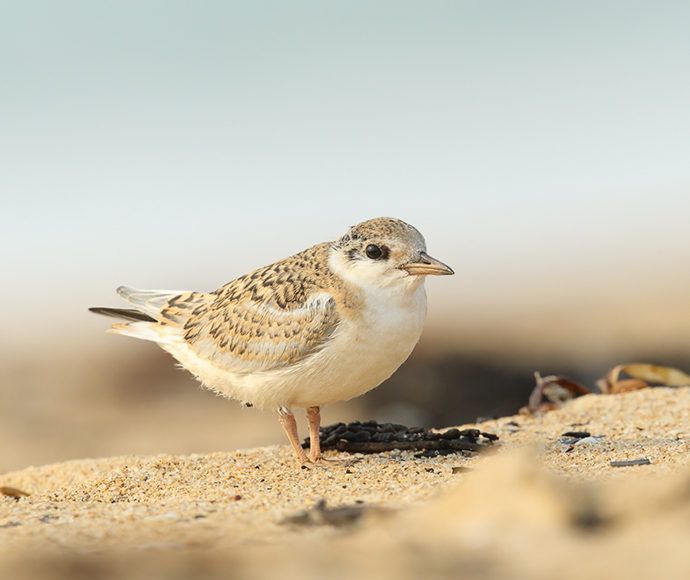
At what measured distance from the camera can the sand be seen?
2357 millimetres

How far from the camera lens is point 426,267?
492 cm

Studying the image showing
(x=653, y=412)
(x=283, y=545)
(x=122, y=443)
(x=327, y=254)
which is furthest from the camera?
(x=122, y=443)

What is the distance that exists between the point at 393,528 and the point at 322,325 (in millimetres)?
2227

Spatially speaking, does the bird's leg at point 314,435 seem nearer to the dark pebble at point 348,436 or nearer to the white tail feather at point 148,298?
the dark pebble at point 348,436

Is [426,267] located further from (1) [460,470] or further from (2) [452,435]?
(2) [452,435]

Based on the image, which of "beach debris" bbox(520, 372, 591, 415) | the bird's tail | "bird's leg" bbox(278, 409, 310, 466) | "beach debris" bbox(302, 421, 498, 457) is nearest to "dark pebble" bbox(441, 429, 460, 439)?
"beach debris" bbox(302, 421, 498, 457)

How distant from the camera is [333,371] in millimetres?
4914

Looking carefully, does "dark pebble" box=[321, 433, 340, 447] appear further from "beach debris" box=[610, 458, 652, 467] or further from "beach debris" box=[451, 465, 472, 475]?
"beach debris" box=[610, 458, 652, 467]

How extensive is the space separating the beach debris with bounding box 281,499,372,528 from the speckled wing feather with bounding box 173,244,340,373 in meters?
1.80

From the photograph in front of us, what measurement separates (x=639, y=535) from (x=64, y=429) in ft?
41.7

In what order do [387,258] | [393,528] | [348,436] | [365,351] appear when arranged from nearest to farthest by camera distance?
[393,528] < [365,351] < [387,258] < [348,436]

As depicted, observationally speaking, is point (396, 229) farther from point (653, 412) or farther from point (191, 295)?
point (653, 412)

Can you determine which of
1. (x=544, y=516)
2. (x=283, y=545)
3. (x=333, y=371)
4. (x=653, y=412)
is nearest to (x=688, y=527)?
(x=544, y=516)

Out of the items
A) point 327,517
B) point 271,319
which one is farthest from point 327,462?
point 327,517
